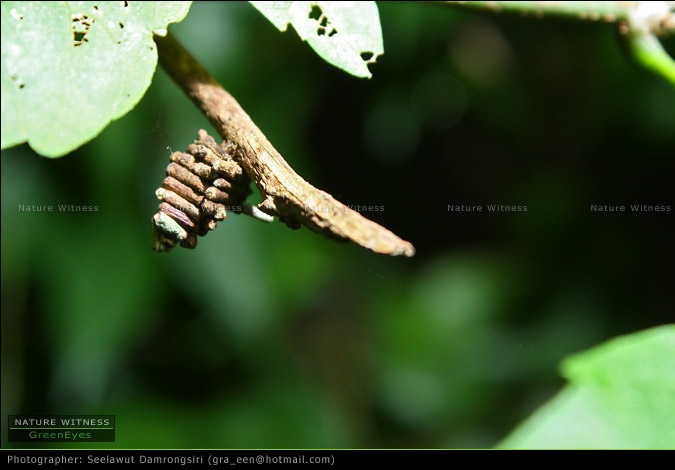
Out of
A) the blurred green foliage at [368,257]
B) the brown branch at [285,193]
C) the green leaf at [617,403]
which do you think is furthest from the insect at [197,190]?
the blurred green foliage at [368,257]

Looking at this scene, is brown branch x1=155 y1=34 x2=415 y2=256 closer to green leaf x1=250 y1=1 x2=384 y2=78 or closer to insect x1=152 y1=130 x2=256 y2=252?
insect x1=152 y1=130 x2=256 y2=252

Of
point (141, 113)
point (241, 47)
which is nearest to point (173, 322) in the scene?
point (141, 113)

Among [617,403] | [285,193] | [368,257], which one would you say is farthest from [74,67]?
[368,257]

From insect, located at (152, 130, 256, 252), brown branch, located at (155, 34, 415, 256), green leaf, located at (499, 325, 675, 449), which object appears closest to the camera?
brown branch, located at (155, 34, 415, 256)

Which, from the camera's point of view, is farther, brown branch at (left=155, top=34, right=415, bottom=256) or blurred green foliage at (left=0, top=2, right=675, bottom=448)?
blurred green foliage at (left=0, top=2, right=675, bottom=448)

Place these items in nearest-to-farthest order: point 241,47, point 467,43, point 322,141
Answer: point 241,47 < point 322,141 < point 467,43

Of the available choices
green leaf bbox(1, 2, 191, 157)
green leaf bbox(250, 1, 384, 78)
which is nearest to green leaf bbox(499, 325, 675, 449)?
green leaf bbox(250, 1, 384, 78)
